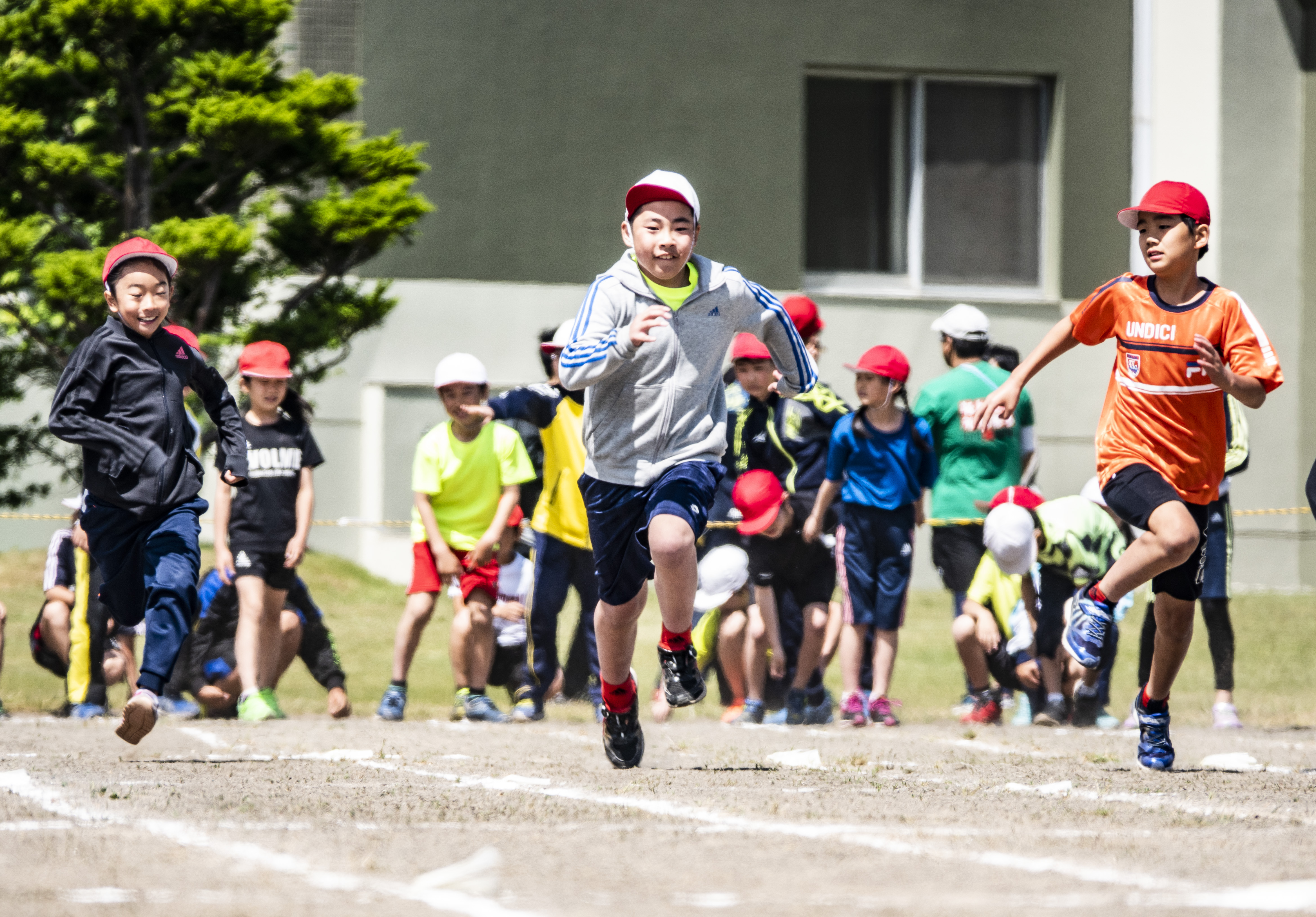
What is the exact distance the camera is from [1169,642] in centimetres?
690

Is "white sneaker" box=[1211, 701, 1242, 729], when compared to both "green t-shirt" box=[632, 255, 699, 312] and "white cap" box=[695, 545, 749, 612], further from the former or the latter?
"green t-shirt" box=[632, 255, 699, 312]

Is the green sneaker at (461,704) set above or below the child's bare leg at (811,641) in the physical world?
below

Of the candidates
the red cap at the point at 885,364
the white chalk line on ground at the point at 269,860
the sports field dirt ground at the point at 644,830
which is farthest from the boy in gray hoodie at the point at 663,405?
the red cap at the point at 885,364

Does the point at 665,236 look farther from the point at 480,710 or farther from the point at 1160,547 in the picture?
the point at 480,710

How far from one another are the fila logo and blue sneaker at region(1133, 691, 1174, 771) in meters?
1.41

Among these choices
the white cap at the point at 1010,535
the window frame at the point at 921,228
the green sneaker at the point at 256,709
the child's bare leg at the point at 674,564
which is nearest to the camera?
the child's bare leg at the point at 674,564

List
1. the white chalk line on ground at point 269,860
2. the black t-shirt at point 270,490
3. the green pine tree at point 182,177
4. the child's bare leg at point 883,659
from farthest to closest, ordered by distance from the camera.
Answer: the green pine tree at point 182,177 → the black t-shirt at point 270,490 → the child's bare leg at point 883,659 → the white chalk line on ground at point 269,860

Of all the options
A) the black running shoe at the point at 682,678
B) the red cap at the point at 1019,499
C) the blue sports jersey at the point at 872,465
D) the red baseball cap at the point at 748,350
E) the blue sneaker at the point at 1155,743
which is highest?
the red baseball cap at the point at 748,350

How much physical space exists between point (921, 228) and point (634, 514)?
1327 cm

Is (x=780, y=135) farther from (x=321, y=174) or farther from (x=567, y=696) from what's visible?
(x=567, y=696)

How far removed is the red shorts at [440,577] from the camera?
992 centimetres

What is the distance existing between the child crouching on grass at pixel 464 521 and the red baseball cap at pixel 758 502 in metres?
1.23

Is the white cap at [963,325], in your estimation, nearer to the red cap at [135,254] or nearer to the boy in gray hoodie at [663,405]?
the boy in gray hoodie at [663,405]

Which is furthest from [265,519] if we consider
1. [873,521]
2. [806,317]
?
[873,521]
